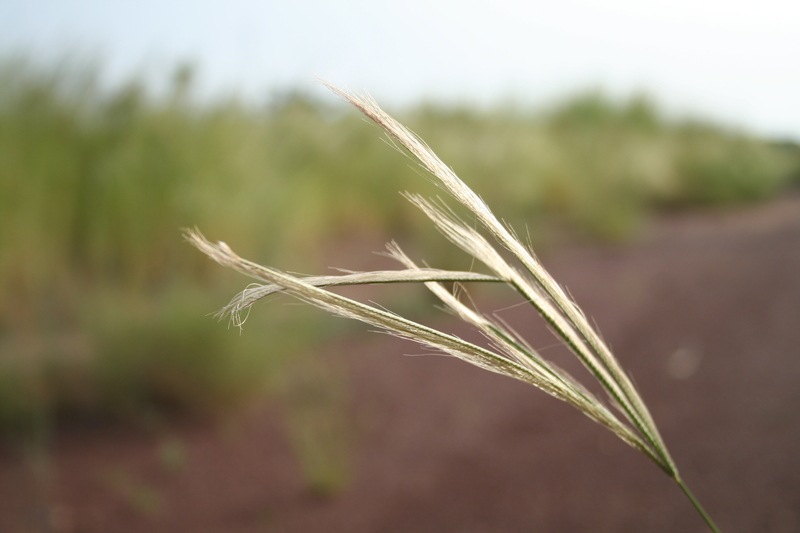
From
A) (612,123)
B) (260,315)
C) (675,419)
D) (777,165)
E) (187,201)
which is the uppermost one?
(612,123)

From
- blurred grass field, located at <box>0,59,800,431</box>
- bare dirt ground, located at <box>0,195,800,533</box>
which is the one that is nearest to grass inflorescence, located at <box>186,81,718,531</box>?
bare dirt ground, located at <box>0,195,800,533</box>

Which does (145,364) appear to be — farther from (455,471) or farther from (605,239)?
(605,239)

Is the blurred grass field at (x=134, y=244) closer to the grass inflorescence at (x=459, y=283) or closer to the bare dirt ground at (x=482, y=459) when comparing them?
the bare dirt ground at (x=482, y=459)

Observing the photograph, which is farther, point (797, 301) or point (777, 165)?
point (777, 165)

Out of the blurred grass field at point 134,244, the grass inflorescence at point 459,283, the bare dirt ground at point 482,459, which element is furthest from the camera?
the blurred grass field at point 134,244

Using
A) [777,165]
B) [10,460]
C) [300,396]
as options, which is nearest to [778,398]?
[300,396]

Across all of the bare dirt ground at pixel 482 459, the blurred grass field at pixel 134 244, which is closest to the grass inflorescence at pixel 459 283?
the bare dirt ground at pixel 482 459

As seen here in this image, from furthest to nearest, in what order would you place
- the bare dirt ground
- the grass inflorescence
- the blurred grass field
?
the blurred grass field, the bare dirt ground, the grass inflorescence

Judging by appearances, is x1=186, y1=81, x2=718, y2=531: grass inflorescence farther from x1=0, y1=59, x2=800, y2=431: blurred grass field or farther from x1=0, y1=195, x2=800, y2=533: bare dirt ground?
x1=0, y1=59, x2=800, y2=431: blurred grass field

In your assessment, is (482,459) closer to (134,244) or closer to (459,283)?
(134,244)
